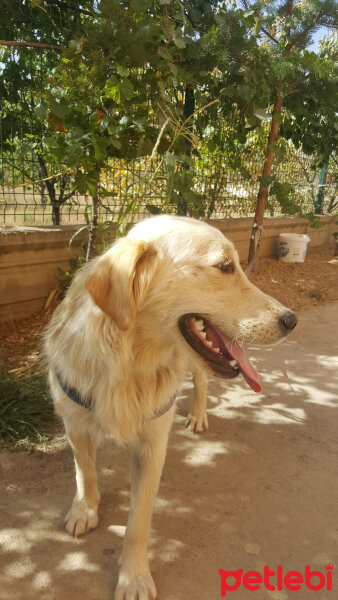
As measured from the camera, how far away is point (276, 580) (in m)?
1.80

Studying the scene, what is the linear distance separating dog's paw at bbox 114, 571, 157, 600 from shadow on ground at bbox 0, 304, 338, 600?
0.06m

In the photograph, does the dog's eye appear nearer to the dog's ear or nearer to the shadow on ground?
the dog's ear

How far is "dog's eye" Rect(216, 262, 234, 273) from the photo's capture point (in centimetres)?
171

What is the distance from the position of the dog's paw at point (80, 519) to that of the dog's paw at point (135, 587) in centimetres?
32

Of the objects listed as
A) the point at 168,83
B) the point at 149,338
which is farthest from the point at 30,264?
the point at 149,338

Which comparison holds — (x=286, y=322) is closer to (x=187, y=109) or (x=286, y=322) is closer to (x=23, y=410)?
(x=23, y=410)

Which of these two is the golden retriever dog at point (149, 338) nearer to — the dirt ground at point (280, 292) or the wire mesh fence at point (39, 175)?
the wire mesh fence at point (39, 175)

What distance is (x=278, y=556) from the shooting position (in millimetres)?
1900

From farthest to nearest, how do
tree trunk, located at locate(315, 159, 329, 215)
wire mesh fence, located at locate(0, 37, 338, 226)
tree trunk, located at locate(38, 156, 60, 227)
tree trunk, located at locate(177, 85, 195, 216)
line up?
tree trunk, located at locate(315, 159, 329, 215) → tree trunk, located at locate(177, 85, 195, 216) → tree trunk, located at locate(38, 156, 60, 227) → wire mesh fence, located at locate(0, 37, 338, 226)

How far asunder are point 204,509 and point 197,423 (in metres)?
0.68

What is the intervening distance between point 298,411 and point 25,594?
2.14 meters

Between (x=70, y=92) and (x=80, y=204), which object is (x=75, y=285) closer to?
A: (x=70, y=92)

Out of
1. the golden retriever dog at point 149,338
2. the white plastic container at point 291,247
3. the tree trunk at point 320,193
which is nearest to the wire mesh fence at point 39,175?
the golden retriever dog at point 149,338

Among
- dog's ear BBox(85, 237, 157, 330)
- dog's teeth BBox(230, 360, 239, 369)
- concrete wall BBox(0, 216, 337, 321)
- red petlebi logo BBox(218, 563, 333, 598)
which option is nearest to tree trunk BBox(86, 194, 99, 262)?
concrete wall BBox(0, 216, 337, 321)
